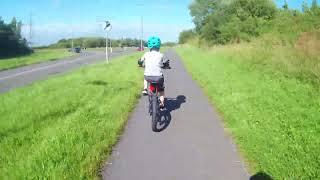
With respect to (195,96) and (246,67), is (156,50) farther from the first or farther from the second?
(246,67)

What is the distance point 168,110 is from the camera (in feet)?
38.5

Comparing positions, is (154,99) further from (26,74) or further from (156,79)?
(26,74)

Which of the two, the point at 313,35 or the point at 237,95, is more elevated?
the point at 313,35

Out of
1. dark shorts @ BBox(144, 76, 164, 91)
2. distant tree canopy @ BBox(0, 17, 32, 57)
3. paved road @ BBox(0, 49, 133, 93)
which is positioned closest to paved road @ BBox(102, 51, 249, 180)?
dark shorts @ BBox(144, 76, 164, 91)

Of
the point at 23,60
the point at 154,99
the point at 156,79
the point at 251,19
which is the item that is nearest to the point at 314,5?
the point at 251,19

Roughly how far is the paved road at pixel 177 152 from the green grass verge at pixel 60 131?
1.02 ft

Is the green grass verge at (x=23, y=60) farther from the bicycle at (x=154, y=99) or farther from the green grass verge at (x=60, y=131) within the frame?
the bicycle at (x=154, y=99)

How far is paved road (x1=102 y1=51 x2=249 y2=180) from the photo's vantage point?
247 inches

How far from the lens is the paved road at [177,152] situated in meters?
6.28

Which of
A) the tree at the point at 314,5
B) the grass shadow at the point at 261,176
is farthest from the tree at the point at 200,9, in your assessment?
the grass shadow at the point at 261,176

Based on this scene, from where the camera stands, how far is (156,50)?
9.83 m

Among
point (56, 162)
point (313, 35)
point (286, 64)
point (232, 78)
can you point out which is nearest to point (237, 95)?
point (232, 78)

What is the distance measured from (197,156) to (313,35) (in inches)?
636

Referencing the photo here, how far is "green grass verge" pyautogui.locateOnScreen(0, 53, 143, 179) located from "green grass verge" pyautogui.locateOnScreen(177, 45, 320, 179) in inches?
96.5
